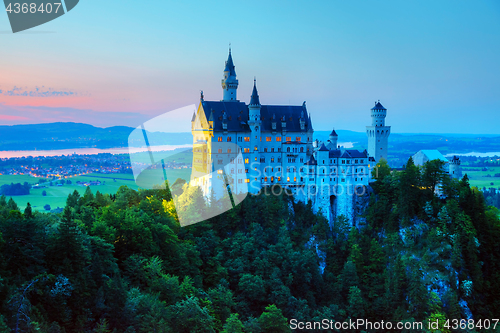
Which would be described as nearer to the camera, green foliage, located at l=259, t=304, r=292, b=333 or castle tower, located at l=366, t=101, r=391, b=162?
green foliage, located at l=259, t=304, r=292, b=333

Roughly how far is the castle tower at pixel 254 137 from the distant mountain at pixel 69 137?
12039 millimetres

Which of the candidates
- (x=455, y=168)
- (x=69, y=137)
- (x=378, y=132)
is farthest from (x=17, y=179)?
(x=455, y=168)

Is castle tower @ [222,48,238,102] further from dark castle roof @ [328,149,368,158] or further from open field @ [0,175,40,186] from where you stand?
open field @ [0,175,40,186]

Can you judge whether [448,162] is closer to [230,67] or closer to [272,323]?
[230,67]

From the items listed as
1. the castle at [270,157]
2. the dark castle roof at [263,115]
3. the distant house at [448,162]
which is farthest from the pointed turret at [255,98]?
the distant house at [448,162]

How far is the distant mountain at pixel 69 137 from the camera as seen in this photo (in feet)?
233

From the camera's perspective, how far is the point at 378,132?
260 feet

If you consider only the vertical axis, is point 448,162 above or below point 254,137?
below

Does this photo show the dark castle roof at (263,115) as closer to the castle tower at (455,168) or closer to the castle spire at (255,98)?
the castle spire at (255,98)

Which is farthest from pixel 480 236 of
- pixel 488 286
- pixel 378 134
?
pixel 378 134

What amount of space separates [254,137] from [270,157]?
16.2ft

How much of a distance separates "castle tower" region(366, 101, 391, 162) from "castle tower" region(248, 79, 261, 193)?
22810 mm

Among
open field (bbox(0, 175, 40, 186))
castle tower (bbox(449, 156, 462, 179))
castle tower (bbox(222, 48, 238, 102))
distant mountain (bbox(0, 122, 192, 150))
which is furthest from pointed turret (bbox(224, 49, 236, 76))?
castle tower (bbox(449, 156, 462, 179))

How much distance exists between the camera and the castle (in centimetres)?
7138
